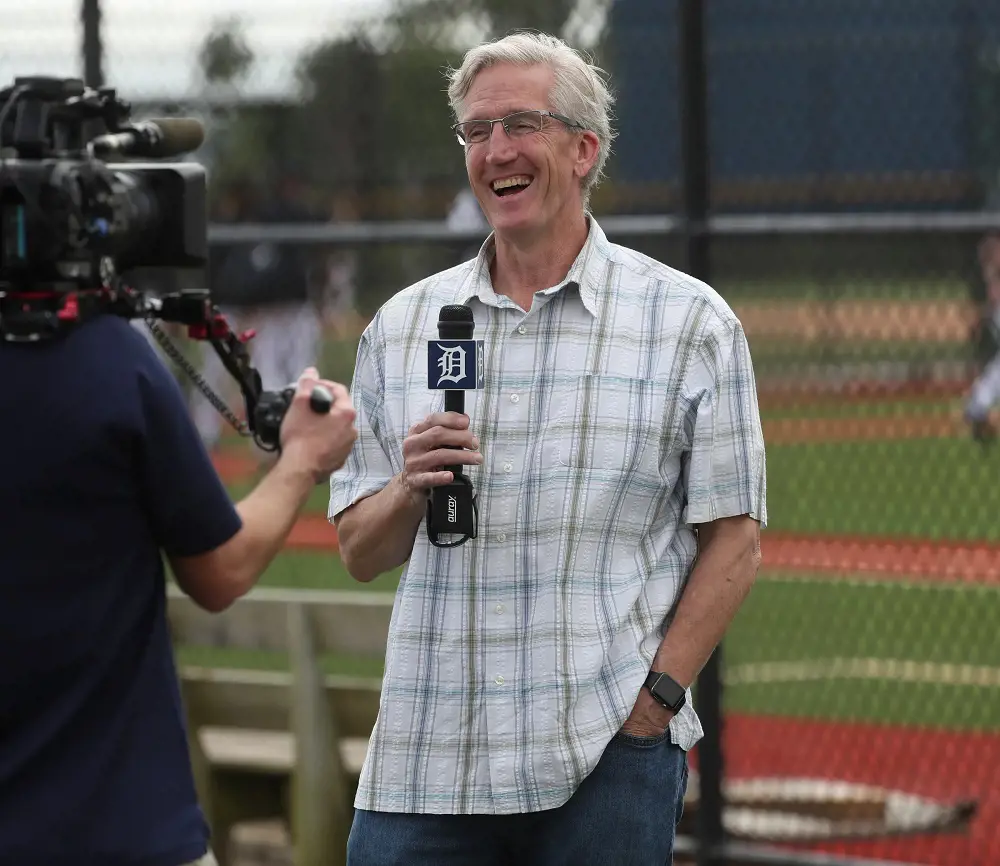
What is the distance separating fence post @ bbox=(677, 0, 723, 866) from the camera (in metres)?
5.28

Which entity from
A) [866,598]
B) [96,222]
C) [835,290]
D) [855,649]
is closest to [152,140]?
[96,222]

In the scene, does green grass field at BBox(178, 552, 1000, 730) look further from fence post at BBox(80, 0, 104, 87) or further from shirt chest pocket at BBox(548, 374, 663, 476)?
shirt chest pocket at BBox(548, 374, 663, 476)

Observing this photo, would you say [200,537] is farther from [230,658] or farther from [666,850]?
[230,658]

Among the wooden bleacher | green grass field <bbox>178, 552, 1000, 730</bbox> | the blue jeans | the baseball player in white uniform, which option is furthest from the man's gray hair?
green grass field <bbox>178, 552, 1000, 730</bbox>

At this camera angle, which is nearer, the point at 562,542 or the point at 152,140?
the point at 152,140

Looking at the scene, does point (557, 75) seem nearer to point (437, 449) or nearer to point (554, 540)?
point (437, 449)

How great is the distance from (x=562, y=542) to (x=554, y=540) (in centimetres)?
2

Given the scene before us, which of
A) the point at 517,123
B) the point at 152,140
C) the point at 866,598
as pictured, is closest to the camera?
the point at 152,140

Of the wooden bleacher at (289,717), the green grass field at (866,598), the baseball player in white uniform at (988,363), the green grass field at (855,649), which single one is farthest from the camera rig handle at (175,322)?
the green grass field at (855,649)

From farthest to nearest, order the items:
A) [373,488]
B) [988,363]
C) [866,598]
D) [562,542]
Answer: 1. [866,598]
2. [988,363]
3. [373,488]
4. [562,542]

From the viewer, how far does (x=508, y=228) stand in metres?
3.67

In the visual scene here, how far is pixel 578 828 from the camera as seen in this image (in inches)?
137

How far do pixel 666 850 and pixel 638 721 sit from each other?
0.30 metres

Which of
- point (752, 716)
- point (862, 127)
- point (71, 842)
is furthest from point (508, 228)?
point (752, 716)
